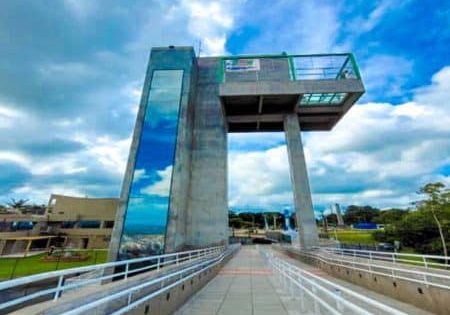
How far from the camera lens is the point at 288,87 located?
26000 millimetres

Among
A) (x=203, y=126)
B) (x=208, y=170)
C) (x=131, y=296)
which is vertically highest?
(x=203, y=126)

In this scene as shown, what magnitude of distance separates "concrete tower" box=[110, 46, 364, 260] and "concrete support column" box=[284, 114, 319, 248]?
0.31 feet

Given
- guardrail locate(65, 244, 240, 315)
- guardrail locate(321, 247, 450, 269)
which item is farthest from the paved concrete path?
guardrail locate(321, 247, 450, 269)

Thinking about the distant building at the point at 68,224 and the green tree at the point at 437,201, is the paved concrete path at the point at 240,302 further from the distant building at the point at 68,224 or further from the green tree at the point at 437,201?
Result: the distant building at the point at 68,224

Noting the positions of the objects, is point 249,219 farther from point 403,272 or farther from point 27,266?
point 403,272

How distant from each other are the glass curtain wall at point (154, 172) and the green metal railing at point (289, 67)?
19.6ft

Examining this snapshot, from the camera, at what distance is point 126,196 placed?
23.2 m

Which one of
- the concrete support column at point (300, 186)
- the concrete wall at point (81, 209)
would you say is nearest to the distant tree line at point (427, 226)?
the concrete support column at point (300, 186)

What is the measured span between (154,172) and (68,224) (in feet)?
88.4

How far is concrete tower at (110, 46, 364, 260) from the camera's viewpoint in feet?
75.4

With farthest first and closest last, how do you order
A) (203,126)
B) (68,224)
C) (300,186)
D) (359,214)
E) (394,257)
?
(359,214) < (68,224) < (203,126) < (300,186) < (394,257)

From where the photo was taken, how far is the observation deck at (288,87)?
25.9m

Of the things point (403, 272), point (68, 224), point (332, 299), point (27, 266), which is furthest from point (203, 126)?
point (68, 224)

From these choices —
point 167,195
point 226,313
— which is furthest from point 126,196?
point 226,313
